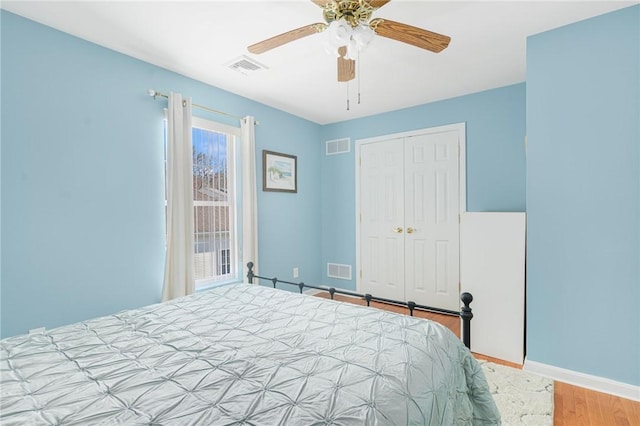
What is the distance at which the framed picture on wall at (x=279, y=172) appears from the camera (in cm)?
386

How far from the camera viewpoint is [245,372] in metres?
1.10

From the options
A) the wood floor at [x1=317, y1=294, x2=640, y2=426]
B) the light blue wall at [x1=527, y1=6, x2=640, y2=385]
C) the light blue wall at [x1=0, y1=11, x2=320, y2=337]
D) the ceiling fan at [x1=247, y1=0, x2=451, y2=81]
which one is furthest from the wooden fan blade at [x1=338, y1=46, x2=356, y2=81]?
the wood floor at [x1=317, y1=294, x2=640, y2=426]

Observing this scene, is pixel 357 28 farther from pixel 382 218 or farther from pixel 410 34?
pixel 382 218

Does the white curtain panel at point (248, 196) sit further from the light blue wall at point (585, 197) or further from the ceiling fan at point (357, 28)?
the light blue wall at point (585, 197)

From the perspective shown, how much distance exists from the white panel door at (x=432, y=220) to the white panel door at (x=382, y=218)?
4.5 inches

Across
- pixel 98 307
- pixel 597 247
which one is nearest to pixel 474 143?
pixel 597 247

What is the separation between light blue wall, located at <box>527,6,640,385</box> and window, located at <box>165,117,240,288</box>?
289cm

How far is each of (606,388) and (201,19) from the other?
3840mm

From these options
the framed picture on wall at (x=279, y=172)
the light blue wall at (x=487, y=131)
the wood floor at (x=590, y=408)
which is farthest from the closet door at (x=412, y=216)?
the wood floor at (x=590, y=408)

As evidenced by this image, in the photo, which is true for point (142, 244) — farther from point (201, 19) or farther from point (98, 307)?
point (201, 19)

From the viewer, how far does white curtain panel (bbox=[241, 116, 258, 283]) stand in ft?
11.2

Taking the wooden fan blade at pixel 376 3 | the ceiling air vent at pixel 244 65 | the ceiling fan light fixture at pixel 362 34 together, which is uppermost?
the ceiling air vent at pixel 244 65

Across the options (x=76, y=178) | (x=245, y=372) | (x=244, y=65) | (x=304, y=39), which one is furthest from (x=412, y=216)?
(x=76, y=178)

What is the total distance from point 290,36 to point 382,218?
9.53 feet
